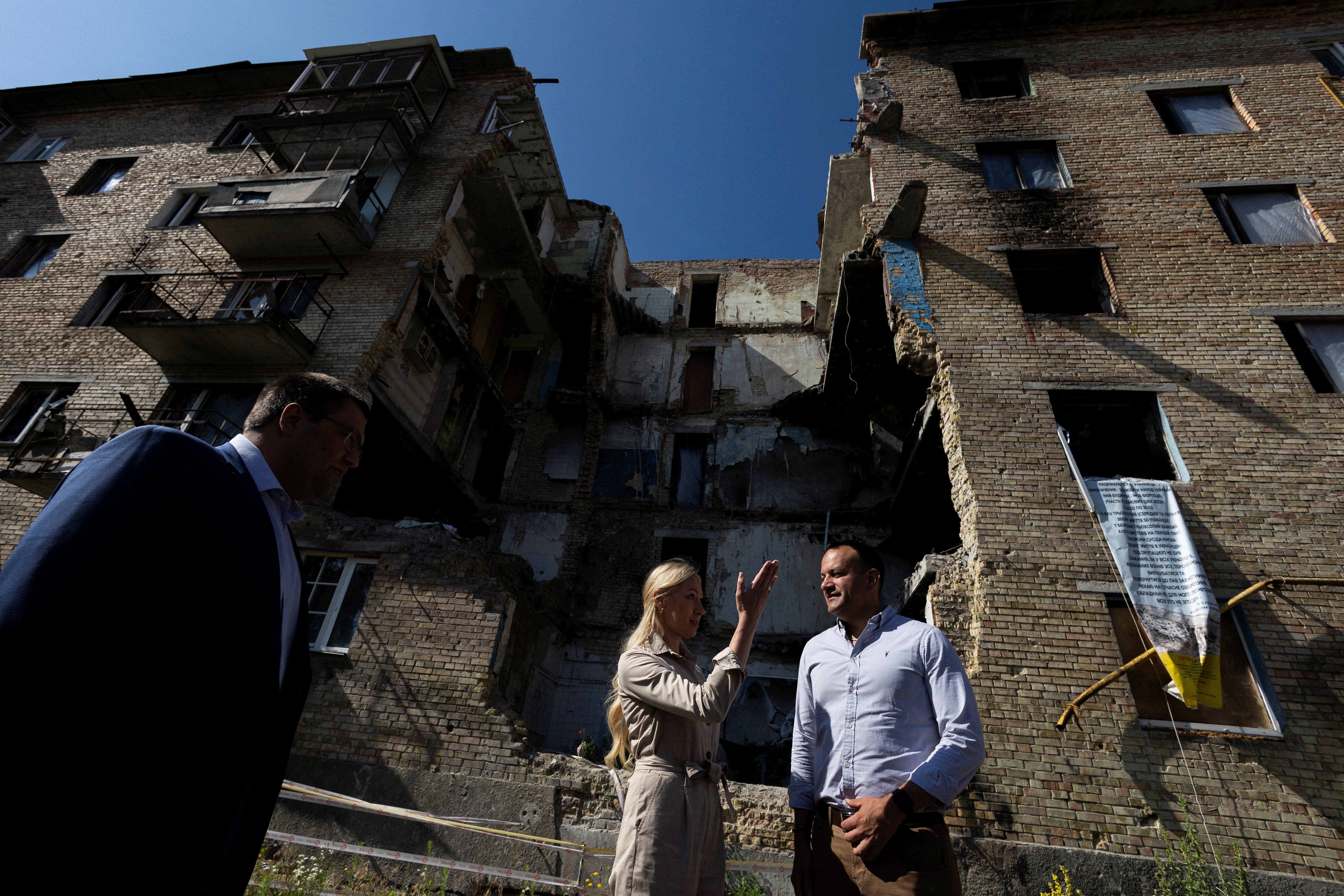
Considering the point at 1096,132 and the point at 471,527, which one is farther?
the point at 471,527

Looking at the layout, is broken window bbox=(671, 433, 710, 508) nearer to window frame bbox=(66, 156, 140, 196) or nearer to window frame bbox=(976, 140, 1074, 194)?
window frame bbox=(976, 140, 1074, 194)

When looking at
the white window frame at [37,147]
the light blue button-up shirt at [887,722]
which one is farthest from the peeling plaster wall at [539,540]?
the white window frame at [37,147]

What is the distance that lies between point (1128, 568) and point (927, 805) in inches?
225

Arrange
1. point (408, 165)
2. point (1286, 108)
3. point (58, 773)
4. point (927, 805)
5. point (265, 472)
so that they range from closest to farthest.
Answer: point (58, 773)
point (265, 472)
point (927, 805)
point (1286, 108)
point (408, 165)

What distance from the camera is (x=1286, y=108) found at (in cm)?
1052

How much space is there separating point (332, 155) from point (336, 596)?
36.0ft

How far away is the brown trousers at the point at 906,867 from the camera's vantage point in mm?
2555

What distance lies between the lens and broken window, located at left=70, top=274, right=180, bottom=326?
40.7 ft

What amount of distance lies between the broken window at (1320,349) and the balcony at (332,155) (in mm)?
16133

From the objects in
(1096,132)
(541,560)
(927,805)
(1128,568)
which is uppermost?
(1096,132)

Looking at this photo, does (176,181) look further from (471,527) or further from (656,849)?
(656,849)

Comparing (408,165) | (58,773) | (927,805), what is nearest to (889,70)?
(408,165)

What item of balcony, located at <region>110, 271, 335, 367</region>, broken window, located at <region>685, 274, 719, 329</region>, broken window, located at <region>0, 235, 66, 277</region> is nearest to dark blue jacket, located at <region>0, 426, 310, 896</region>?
balcony, located at <region>110, 271, 335, 367</region>

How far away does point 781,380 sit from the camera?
16312mm
